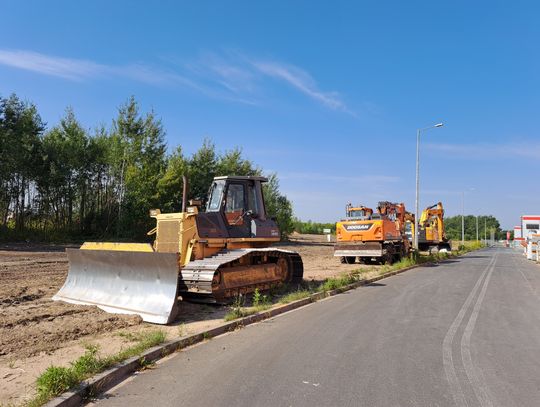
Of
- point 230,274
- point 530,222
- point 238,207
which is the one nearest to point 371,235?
point 238,207

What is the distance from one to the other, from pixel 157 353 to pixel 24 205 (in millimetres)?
28273

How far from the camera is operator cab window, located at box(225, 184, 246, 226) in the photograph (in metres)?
12.0

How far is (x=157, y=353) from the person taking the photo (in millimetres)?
6359

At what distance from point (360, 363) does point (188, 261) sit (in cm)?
541

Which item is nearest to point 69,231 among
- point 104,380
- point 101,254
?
point 101,254

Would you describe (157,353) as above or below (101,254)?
below

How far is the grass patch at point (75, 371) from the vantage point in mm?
4641

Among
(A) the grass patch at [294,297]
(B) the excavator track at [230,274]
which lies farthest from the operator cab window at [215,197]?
(A) the grass patch at [294,297]

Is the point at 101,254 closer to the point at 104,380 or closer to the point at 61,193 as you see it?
the point at 104,380

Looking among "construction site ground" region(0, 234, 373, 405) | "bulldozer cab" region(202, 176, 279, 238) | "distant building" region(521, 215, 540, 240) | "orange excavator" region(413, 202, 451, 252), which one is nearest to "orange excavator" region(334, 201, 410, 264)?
"orange excavator" region(413, 202, 451, 252)

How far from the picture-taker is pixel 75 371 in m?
5.18

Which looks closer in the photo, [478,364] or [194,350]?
[478,364]

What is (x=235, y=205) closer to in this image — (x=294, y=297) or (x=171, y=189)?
(x=294, y=297)

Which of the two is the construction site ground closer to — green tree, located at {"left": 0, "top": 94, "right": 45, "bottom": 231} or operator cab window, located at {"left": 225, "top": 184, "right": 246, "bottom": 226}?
operator cab window, located at {"left": 225, "top": 184, "right": 246, "bottom": 226}
